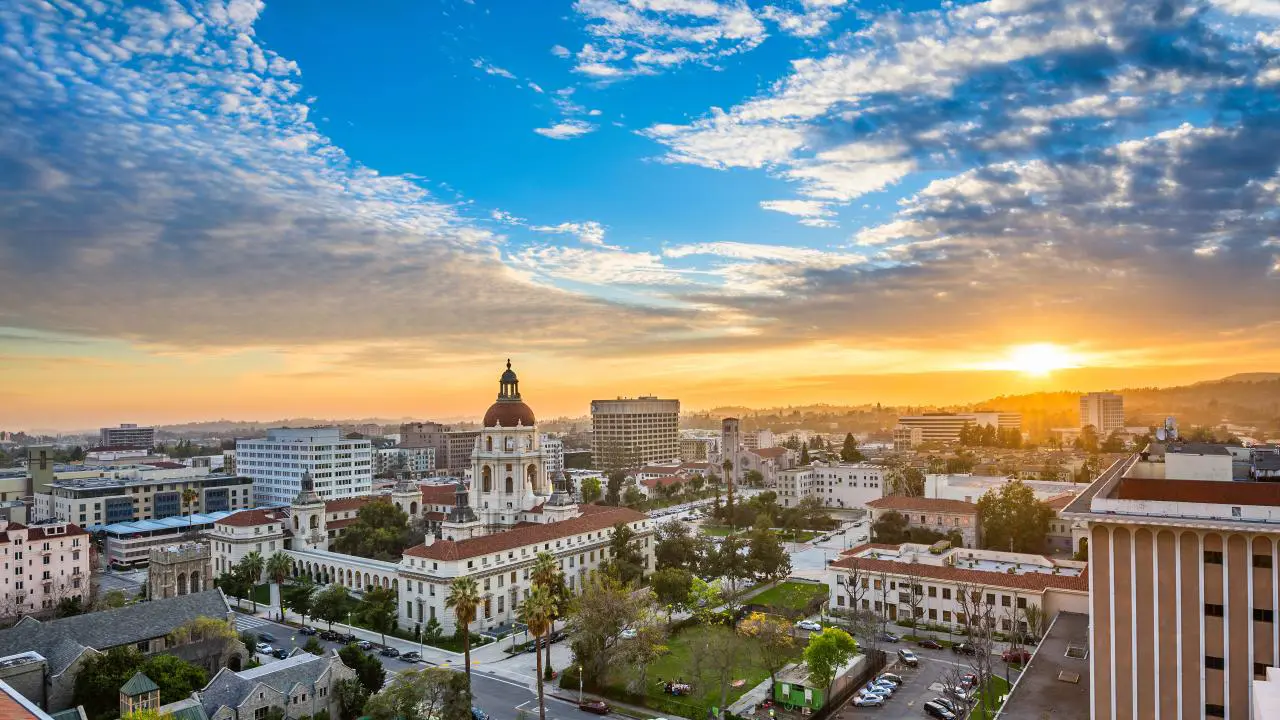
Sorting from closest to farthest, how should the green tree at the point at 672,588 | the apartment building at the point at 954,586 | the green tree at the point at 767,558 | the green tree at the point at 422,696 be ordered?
the green tree at the point at 422,696 → the apartment building at the point at 954,586 → the green tree at the point at 672,588 → the green tree at the point at 767,558

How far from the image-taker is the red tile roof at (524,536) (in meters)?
61.5

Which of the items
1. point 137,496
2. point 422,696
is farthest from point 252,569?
point 137,496

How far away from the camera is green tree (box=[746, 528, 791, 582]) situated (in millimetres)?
69875

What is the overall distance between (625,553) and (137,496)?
7630 centimetres

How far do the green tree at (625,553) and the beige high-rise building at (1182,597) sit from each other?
42.4 meters

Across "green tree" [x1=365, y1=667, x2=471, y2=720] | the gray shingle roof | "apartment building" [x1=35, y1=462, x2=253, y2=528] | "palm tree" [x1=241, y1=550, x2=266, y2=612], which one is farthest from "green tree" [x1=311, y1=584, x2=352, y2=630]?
"apartment building" [x1=35, y1=462, x2=253, y2=528]

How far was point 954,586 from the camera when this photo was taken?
57.6 m

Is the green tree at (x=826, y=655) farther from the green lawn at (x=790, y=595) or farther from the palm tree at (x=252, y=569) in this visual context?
the palm tree at (x=252, y=569)

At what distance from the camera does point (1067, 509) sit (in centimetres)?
8031

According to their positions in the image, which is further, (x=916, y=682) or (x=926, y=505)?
(x=926, y=505)

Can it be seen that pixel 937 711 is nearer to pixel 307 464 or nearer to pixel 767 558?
pixel 767 558

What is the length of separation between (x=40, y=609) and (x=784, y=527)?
7971 centimetres

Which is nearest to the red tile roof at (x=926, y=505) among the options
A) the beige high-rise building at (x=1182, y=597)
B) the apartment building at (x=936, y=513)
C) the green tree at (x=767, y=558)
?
the apartment building at (x=936, y=513)

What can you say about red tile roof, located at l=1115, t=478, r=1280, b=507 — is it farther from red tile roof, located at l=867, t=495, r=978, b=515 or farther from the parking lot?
red tile roof, located at l=867, t=495, r=978, b=515
